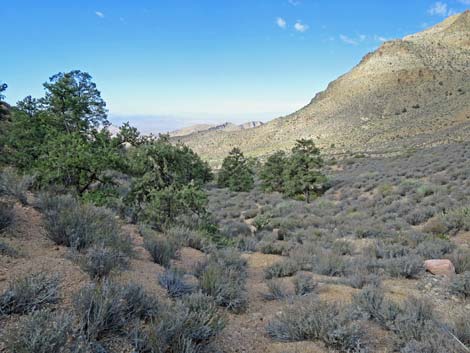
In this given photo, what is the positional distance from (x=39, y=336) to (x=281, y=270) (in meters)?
5.28

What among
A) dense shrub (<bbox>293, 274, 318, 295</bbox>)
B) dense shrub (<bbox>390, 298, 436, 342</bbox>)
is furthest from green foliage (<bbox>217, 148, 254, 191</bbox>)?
dense shrub (<bbox>390, 298, 436, 342</bbox>)

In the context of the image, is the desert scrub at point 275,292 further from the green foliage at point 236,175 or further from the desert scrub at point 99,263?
the green foliage at point 236,175

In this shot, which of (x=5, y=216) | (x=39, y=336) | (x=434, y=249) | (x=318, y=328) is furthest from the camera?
(x=434, y=249)

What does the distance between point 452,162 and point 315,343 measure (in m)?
25.2

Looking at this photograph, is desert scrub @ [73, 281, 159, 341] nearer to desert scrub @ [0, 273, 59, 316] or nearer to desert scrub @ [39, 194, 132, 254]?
desert scrub @ [0, 273, 59, 316]

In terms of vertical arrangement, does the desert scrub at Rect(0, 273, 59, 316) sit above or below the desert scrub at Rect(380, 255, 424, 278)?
above

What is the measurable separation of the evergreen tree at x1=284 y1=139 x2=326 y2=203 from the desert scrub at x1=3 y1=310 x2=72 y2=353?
21847mm

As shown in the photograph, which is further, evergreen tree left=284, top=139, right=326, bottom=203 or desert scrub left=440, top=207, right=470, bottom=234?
evergreen tree left=284, top=139, right=326, bottom=203

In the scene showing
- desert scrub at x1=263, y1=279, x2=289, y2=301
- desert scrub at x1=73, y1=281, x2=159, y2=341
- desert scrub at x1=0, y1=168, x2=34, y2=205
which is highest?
desert scrub at x1=0, y1=168, x2=34, y2=205

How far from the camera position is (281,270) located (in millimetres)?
7039

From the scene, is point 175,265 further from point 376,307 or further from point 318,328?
point 376,307

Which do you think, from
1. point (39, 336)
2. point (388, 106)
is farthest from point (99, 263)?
point (388, 106)

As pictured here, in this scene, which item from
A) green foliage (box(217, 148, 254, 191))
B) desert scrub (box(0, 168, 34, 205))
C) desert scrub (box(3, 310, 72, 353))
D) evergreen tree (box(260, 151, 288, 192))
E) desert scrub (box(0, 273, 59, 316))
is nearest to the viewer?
desert scrub (box(3, 310, 72, 353))

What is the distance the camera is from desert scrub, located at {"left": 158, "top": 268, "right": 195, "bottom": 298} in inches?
177
